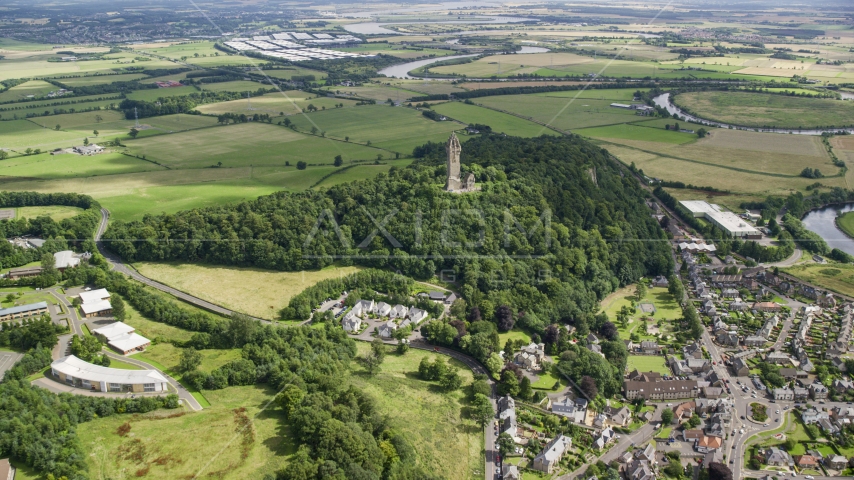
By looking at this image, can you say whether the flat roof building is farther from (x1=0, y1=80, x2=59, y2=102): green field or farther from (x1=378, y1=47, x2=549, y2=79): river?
(x1=378, y1=47, x2=549, y2=79): river

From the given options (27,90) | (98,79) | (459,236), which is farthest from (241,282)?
(98,79)

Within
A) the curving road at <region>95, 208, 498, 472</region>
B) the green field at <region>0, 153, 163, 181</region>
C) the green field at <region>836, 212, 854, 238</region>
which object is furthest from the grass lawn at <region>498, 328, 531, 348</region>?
the green field at <region>0, 153, 163, 181</region>

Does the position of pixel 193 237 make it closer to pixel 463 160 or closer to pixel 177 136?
pixel 463 160

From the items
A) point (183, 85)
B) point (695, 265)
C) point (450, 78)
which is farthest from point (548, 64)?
point (695, 265)

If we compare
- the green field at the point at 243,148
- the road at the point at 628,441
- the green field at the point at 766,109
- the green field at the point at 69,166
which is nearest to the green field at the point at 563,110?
the green field at the point at 766,109

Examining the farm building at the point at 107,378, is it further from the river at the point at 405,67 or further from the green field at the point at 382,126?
the river at the point at 405,67

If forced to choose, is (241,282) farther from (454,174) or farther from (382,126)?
(382,126)

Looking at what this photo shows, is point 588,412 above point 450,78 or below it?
below
